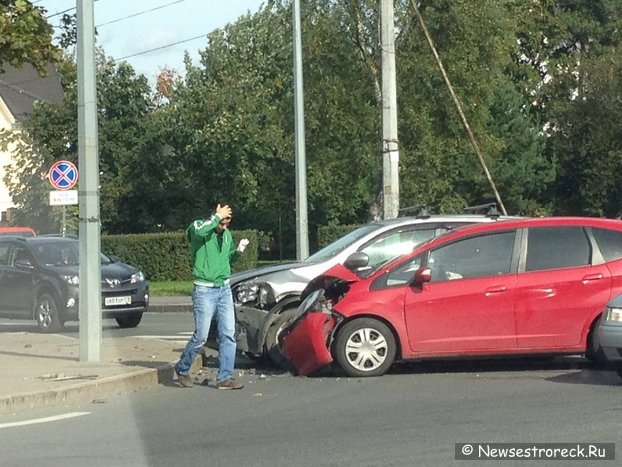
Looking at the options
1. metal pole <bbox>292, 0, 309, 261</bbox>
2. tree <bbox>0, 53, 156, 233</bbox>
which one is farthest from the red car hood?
tree <bbox>0, 53, 156, 233</bbox>

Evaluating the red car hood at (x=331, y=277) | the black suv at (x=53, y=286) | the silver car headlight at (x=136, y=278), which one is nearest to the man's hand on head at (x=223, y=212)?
the red car hood at (x=331, y=277)

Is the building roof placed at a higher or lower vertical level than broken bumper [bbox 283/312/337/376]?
higher

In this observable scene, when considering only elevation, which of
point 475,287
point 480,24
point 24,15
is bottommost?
point 475,287

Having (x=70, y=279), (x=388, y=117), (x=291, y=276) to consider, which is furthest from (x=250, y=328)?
(x=388, y=117)

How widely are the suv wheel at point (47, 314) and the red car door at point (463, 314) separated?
395 inches

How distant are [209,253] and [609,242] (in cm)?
403

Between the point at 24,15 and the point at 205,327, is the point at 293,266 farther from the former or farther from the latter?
the point at 24,15

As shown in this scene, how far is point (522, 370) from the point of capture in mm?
12758

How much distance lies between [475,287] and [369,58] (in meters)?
22.1

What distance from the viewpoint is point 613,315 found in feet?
36.9

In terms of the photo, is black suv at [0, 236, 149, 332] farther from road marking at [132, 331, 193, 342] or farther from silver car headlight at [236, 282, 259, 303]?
silver car headlight at [236, 282, 259, 303]

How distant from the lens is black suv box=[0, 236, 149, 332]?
20.8 m

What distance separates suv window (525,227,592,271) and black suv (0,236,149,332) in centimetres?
1010

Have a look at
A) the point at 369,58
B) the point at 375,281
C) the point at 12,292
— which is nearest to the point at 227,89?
the point at 369,58
